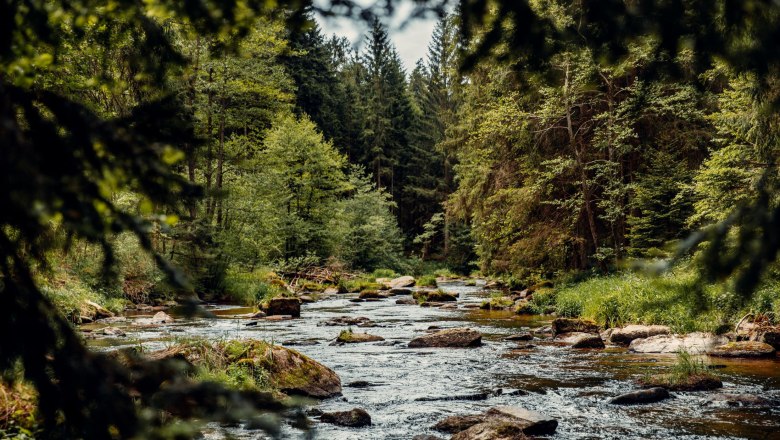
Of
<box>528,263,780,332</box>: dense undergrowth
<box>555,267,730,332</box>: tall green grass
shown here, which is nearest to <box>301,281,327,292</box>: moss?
<box>528,263,780,332</box>: dense undergrowth

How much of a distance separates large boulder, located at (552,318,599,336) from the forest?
0.05 metres

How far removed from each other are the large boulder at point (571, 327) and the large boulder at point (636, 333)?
44.6 inches

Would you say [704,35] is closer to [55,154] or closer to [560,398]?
[55,154]

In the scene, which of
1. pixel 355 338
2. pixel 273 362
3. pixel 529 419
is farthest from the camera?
pixel 355 338

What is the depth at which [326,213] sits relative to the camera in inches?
1420

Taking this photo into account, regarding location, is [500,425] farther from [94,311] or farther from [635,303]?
[94,311]

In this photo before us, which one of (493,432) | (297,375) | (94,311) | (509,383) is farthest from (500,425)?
(94,311)

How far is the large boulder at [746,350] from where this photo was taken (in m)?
10.7

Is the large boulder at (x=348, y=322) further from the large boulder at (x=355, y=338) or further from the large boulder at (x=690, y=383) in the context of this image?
the large boulder at (x=690, y=383)

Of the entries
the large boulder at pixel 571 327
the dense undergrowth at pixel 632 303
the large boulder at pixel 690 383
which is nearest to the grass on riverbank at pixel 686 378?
the large boulder at pixel 690 383

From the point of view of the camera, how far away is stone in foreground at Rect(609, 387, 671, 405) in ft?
26.5

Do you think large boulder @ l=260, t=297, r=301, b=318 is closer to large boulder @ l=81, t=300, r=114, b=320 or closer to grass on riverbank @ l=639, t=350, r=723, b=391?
large boulder @ l=81, t=300, r=114, b=320

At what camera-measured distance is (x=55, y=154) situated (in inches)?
77.3

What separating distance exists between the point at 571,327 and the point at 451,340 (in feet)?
11.0
